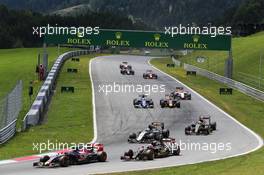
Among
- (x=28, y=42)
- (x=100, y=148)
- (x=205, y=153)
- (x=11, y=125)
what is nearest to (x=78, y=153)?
(x=100, y=148)

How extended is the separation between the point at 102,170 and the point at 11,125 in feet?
34.1

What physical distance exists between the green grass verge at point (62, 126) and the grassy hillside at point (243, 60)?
66.4ft

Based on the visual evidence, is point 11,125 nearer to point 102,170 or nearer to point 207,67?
point 102,170

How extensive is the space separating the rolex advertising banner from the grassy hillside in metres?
5.15

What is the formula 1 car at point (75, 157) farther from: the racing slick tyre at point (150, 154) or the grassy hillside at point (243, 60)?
the grassy hillside at point (243, 60)

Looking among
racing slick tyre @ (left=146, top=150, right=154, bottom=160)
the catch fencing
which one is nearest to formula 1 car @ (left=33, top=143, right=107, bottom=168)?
racing slick tyre @ (left=146, top=150, right=154, bottom=160)

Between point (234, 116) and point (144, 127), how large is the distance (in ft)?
29.9

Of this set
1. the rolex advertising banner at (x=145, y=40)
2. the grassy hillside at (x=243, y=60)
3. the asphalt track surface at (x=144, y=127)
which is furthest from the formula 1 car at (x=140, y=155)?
the rolex advertising banner at (x=145, y=40)

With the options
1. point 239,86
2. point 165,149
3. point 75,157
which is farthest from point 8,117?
point 239,86

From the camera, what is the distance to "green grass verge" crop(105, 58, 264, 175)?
2239 centimetres

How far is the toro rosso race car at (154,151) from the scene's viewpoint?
25328 millimetres

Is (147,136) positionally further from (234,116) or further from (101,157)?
(234,116)

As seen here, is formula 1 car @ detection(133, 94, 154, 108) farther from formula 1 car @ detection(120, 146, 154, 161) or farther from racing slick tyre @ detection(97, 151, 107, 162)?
racing slick tyre @ detection(97, 151, 107, 162)
